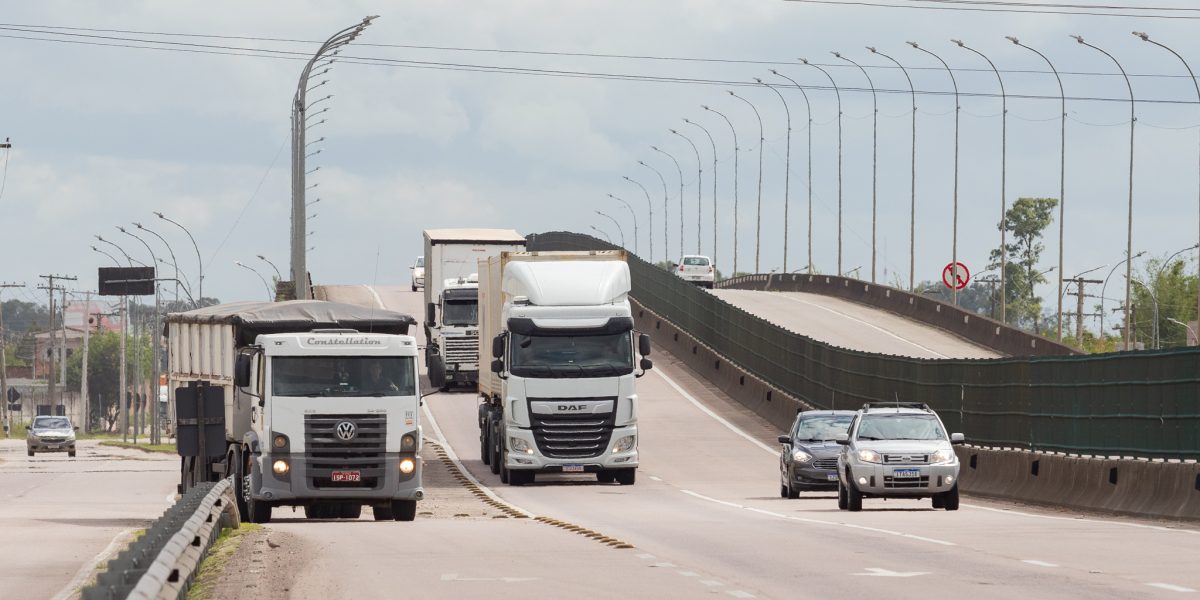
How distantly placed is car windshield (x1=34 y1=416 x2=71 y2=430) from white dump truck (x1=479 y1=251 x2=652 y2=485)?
4921cm

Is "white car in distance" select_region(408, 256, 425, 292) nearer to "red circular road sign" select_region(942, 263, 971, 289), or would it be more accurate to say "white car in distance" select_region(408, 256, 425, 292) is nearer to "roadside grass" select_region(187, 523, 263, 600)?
"red circular road sign" select_region(942, 263, 971, 289)

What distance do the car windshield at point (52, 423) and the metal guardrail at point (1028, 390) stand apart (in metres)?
34.3

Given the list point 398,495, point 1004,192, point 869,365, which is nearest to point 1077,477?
point 398,495

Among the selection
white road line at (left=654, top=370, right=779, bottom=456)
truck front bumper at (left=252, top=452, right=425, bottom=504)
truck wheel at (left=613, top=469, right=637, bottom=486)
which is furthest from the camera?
white road line at (left=654, top=370, right=779, bottom=456)

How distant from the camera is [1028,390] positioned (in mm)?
32875

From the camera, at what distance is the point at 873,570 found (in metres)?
16.4

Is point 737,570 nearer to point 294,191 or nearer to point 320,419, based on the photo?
point 320,419

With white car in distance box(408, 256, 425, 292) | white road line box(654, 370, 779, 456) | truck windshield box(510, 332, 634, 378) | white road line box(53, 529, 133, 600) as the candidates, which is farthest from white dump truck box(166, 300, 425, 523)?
white car in distance box(408, 256, 425, 292)

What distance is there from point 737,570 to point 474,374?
41.3 m

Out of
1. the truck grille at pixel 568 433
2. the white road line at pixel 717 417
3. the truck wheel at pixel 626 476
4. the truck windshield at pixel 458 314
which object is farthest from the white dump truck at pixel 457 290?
the truck grille at pixel 568 433

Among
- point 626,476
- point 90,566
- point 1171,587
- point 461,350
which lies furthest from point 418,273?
point 1171,587

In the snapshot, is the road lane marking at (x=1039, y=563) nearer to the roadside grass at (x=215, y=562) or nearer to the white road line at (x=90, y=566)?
the roadside grass at (x=215, y=562)

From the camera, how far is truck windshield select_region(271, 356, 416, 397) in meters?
25.0

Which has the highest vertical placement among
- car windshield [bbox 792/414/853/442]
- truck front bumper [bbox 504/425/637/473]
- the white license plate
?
the white license plate
